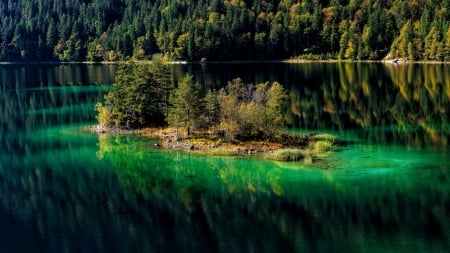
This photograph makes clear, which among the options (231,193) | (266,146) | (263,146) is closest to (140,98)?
(263,146)

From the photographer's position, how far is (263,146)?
206 feet

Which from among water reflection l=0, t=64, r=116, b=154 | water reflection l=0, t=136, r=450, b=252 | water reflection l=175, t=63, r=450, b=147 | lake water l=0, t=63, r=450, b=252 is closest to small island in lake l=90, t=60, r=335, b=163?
lake water l=0, t=63, r=450, b=252

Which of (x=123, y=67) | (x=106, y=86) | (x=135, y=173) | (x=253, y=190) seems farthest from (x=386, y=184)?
(x=106, y=86)

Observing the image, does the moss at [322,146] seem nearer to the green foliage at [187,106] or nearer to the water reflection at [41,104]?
the green foliage at [187,106]

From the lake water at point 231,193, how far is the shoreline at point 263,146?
1.60 m

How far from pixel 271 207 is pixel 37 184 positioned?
23.0m

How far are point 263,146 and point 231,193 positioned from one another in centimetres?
1497

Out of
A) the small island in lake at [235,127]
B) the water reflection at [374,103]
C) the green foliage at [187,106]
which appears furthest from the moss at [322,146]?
the green foliage at [187,106]

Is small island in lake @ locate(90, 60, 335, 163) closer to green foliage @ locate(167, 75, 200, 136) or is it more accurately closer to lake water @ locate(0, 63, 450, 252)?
green foliage @ locate(167, 75, 200, 136)

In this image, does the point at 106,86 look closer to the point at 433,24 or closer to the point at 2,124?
the point at 2,124

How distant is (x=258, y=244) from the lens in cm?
3775

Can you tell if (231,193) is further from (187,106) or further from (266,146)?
(187,106)

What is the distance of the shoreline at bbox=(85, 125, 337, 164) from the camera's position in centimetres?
5900

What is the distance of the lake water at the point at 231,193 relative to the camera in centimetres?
3897
